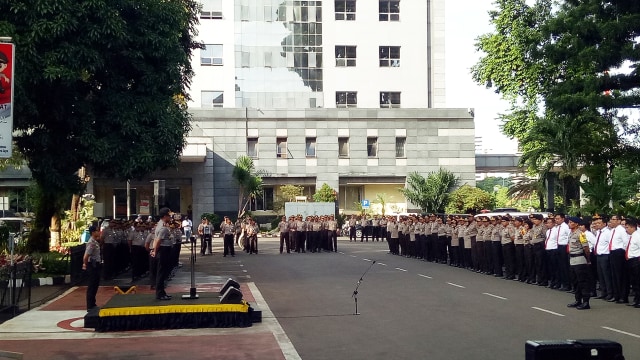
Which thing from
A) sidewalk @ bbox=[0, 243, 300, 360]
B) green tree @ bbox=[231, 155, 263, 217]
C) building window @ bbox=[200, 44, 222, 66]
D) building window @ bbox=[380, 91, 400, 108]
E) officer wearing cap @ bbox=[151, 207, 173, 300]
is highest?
building window @ bbox=[200, 44, 222, 66]

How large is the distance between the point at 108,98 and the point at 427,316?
12983 mm

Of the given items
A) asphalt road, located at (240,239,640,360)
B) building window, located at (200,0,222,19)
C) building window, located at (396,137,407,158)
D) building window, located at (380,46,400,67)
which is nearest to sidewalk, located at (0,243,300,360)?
asphalt road, located at (240,239,640,360)

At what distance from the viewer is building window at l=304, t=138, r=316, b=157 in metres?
67.6

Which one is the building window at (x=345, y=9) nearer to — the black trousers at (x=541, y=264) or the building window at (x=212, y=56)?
the building window at (x=212, y=56)

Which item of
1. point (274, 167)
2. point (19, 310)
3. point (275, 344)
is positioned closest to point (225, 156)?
point (274, 167)

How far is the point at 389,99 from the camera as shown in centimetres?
7219

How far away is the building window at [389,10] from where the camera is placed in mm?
72812

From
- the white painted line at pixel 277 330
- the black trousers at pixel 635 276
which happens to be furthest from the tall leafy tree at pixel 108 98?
the black trousers at pixel 635 276

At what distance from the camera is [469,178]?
67.9 meters

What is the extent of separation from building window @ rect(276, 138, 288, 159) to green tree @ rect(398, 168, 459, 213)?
1060 centimetres

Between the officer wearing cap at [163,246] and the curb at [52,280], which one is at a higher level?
the officer wearing cap at [163,246]

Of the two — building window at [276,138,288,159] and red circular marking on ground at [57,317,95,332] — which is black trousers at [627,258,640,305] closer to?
red circular marking on ground at [57,317,95,332]

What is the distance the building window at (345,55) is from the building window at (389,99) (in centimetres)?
399

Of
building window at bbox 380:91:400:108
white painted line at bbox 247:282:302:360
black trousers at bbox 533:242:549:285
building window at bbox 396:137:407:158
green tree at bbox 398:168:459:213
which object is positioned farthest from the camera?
building window at bbox 380:91:400:108
